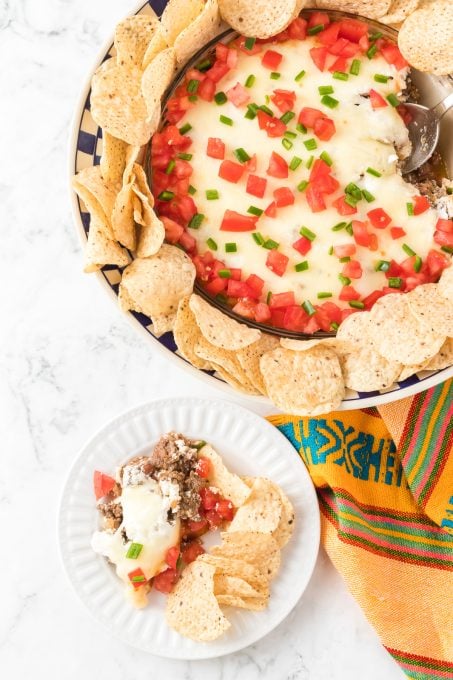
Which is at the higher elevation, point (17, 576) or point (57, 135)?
point (57, 135)

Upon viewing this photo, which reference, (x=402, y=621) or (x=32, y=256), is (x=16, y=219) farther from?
(x=402, y=621)

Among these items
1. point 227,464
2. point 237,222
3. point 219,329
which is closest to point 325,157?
point 237,222

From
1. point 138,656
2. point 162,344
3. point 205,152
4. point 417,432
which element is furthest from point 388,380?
point 138,656

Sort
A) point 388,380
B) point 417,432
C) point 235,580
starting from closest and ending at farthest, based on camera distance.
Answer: point 388,380
point 235,580
point 417,432

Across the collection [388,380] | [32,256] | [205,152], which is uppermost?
[205,152]

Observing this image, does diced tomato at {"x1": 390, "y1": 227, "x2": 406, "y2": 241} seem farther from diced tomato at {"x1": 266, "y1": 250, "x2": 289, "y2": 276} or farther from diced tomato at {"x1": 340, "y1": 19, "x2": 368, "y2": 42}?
diced tomato at {"x1": 340, "y1": 19, "x2": 368, "y2": 42}

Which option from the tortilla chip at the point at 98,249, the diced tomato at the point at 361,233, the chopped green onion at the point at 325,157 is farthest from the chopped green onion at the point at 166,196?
the diced tomato at the point at 361,233

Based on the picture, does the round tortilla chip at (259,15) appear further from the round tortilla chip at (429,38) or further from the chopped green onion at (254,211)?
the chopped green onion at (254,211)
